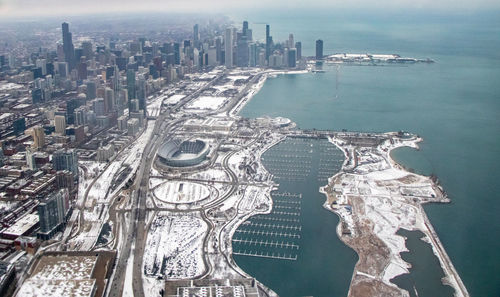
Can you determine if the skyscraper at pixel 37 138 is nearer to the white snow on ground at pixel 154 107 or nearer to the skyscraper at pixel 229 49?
the white snow on ground at pixel 154 107

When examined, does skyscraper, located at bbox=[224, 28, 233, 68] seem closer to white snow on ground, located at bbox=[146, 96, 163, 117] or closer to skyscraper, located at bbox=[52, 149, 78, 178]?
white snow on ground, located at bbox=[146, 96, 163, 117]

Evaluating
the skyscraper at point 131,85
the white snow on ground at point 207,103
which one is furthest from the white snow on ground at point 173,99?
the skyscraper at point 131,85

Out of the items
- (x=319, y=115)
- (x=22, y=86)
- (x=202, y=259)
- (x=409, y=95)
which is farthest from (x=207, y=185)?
(x=22, y=86)

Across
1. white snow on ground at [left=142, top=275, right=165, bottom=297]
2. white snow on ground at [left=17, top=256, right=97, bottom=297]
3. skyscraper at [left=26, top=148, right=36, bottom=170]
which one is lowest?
white snow on ground at [left=142, top=275, right=165, bottom=297]

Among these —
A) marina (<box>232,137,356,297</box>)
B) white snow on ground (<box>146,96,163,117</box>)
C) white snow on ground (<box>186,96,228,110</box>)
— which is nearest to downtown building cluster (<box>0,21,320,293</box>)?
white snow on ground (<box>146,96,163,117</box>)

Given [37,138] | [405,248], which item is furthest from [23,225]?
[405,248]

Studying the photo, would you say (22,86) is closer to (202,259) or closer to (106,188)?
(106,188)
